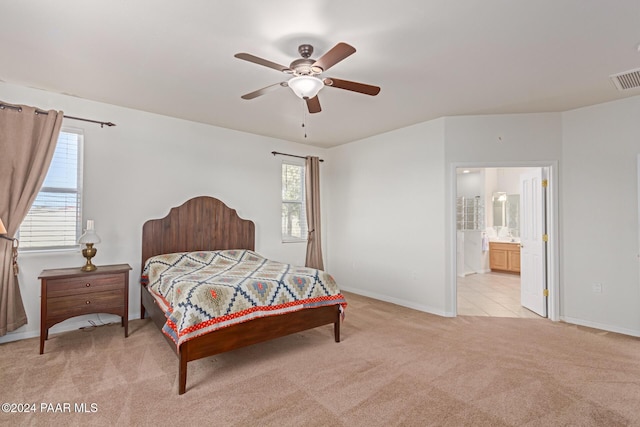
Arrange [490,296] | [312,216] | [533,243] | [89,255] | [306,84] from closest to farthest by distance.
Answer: [306,84] → [89,255] → [533,243] → [490,296] → [312,216]

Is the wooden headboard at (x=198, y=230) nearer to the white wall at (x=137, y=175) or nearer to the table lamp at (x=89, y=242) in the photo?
the white wall at (x=137, y=175)

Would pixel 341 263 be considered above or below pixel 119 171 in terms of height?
below

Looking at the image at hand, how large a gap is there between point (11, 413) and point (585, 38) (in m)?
4.75

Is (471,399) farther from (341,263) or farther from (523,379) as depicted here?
(341,263)

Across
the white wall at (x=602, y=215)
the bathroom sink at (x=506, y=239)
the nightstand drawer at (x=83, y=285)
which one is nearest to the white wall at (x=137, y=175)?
the nightstand drawer at (x=83, y=285)

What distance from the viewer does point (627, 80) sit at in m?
3.15

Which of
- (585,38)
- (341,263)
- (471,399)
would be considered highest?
(585,38)

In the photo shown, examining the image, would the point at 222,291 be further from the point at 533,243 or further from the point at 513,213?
the point at 513,213

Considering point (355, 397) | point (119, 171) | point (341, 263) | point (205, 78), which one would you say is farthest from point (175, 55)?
point (341, 263)

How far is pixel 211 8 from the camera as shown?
84.7 inches

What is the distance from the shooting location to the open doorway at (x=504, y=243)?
4.30m

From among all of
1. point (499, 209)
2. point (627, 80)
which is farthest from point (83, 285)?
point (499, 209)

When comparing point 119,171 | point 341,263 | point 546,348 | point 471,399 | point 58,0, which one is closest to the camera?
point 58,0

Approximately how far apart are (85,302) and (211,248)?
64.7 inches
